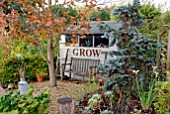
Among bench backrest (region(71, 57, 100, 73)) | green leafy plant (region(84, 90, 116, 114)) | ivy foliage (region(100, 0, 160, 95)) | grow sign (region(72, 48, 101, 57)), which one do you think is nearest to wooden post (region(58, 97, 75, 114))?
green leafy plant (region(84, 90, 116, 114))

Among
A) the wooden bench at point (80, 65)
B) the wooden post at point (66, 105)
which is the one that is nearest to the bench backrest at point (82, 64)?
the wooden bench at point (80, 65)

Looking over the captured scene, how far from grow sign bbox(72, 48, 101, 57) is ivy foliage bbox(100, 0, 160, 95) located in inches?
143

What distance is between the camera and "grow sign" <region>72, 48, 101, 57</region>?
26.3ft

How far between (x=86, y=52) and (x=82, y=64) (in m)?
0.47

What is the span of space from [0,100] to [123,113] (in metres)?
2.02

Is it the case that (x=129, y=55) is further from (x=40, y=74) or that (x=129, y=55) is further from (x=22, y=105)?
(x=40, y=74)

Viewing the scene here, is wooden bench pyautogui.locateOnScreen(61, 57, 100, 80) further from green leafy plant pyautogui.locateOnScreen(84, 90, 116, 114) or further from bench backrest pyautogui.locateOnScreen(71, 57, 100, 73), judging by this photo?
green leafy plant pyautogui.locateOnScreen(84, 90, 116, 114)

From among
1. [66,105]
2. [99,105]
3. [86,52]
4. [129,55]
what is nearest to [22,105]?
[66,105]

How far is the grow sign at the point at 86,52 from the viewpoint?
26.3ft

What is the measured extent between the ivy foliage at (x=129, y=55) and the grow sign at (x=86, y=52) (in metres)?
3.62

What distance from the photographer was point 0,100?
370 centimetres

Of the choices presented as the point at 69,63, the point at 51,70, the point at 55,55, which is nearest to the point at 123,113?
the point at 51,70

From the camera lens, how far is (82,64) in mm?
8188

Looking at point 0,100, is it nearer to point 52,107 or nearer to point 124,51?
point 52,107
